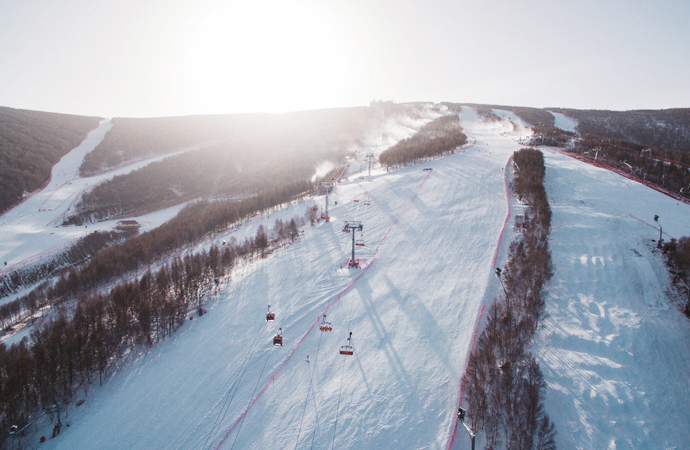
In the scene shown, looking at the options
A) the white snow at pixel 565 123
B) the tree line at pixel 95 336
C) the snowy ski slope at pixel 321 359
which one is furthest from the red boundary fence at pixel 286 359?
the white snow at pixel 565 123

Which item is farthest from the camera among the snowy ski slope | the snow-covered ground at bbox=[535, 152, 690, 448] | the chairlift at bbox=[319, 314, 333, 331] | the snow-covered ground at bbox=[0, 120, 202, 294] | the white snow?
the white snow

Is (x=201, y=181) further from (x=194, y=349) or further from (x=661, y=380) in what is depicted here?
(x=661, y=380)

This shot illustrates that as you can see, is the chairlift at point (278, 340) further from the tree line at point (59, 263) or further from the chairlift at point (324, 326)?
the tree line at point (59, 263)

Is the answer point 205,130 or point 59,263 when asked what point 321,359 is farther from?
point 205,130

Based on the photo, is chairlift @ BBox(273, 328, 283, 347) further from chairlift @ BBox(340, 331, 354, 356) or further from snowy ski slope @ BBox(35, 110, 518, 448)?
chairlift @ BBox(340, 331, 354, 356)

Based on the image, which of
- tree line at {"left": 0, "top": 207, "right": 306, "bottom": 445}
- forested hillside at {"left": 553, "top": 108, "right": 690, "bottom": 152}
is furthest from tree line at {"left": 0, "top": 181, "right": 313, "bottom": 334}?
forested hillside at {"left": 553, "top": 108, "right": 690, "bottom": 152}
